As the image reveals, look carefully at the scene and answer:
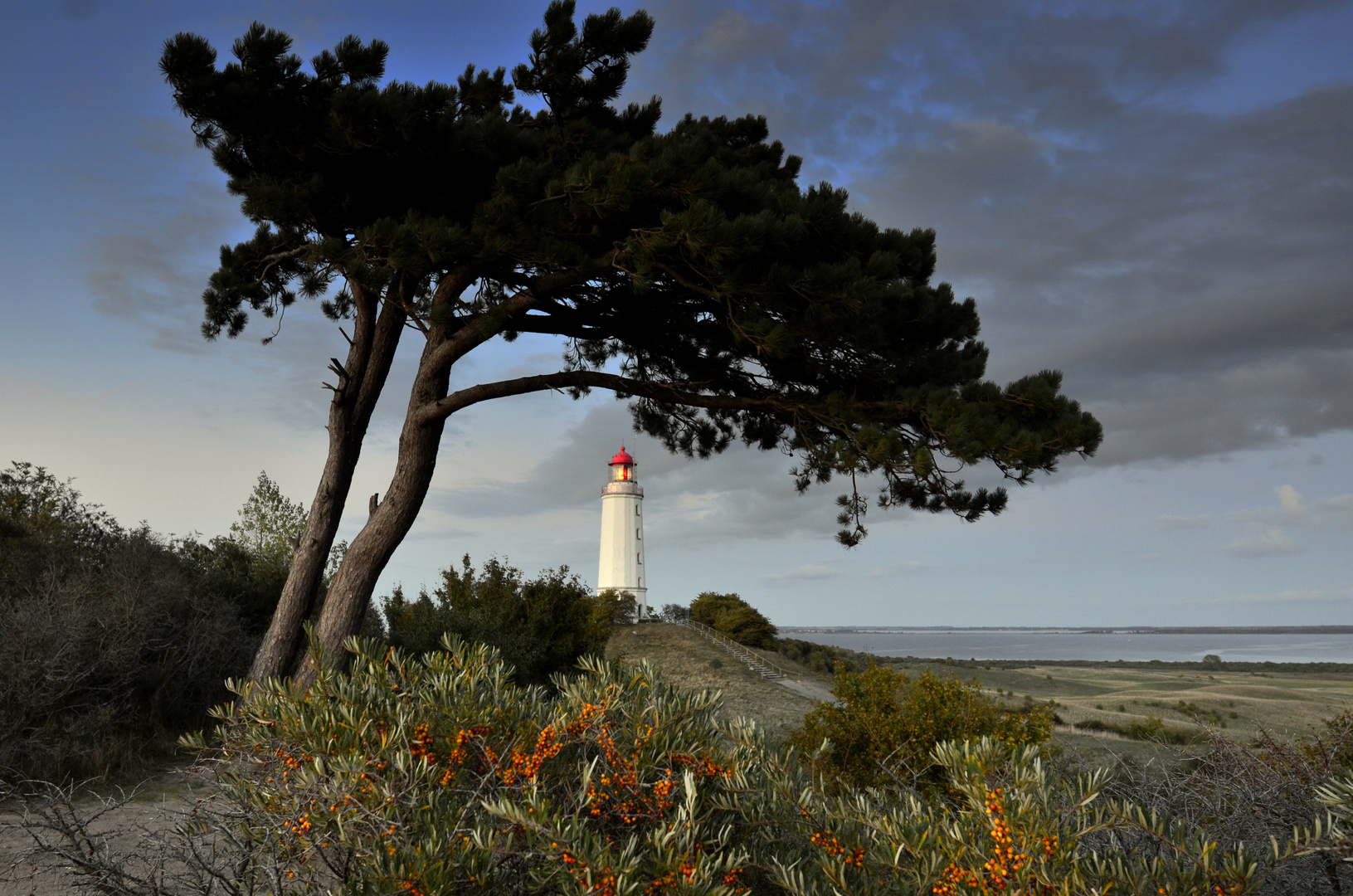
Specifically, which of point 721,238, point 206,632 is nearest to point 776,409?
point 721,238

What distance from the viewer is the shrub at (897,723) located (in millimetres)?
8523

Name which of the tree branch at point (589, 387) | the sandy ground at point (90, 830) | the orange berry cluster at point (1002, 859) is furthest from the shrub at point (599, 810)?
the tree branch at point (589, 387)

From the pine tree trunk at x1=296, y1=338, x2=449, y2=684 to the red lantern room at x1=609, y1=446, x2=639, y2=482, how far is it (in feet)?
93.5

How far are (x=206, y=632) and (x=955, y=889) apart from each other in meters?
11.5

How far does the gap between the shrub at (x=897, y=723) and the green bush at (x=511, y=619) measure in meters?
5.61

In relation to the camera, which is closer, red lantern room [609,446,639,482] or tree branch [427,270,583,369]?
tree branch [427,270,583,369]

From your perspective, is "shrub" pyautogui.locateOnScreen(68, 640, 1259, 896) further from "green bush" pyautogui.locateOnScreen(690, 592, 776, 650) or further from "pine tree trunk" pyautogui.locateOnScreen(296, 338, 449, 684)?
"green bush" pyautogui.locateOnScreen(690, 592, 776, 650)

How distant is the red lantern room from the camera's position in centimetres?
3903

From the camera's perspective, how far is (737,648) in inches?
1182

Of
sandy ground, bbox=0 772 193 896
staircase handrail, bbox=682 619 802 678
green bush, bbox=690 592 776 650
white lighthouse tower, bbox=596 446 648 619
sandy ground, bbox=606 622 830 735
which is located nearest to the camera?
sandy ground, bbox=0 772 193 896

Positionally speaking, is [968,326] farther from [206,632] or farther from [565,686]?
[206,632]

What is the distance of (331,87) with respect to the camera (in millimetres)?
9734

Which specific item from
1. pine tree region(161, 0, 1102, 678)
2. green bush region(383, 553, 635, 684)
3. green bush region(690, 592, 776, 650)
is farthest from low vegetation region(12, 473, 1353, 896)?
green bush region(690, 592, 776, 650)

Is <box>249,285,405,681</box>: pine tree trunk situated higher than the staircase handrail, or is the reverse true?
<box>249,285,405,681</box>: pine tree trunk
